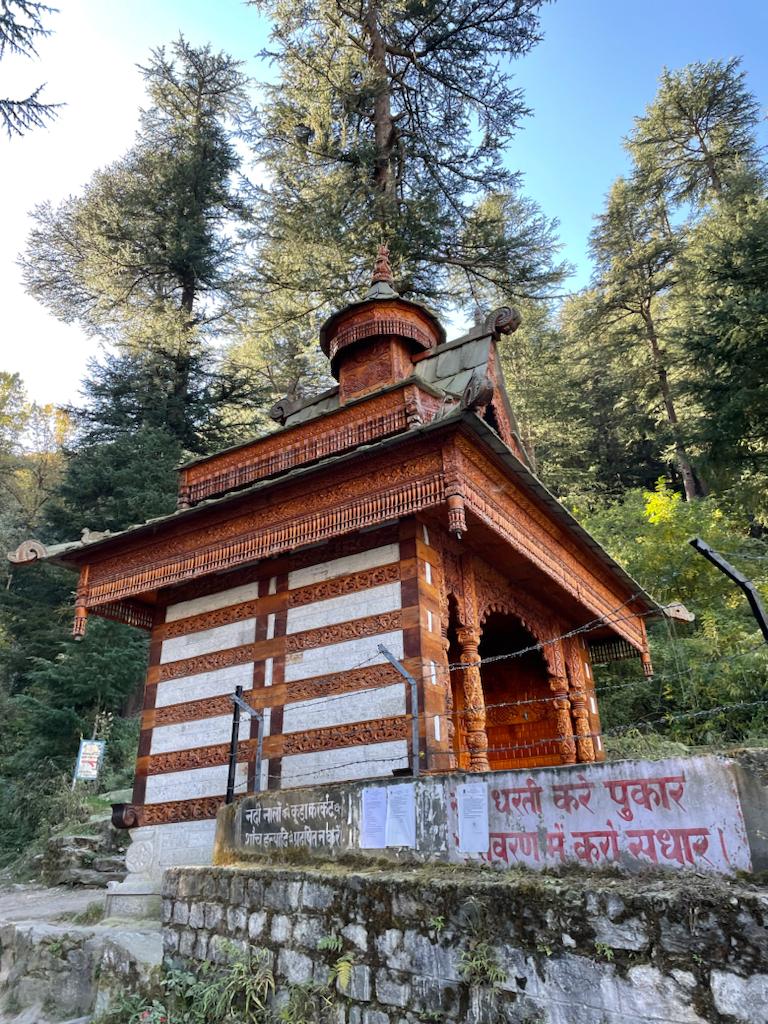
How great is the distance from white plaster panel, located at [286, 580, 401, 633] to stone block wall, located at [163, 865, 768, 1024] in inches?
123

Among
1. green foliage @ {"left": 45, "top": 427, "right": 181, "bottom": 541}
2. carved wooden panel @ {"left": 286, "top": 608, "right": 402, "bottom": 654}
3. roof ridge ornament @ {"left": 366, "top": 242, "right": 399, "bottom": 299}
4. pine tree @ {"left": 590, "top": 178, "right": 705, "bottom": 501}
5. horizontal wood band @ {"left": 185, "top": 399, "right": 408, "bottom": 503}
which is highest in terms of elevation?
pine tree @ {"left": 590, "top": 178, "right": 705, "bottom": 501}

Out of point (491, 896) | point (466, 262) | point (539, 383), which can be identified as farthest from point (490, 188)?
point (491, 896)

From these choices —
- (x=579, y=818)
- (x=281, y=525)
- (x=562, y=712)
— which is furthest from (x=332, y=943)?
(x=562, y=712)

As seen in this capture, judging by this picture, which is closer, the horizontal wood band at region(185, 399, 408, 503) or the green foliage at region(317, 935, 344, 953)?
the green foliage at region(317, 935, 344, 953)

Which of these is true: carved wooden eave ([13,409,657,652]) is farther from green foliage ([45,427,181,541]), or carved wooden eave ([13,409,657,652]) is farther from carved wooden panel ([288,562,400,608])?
green foliage ([45,427,181,541])

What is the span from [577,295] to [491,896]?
32404mm

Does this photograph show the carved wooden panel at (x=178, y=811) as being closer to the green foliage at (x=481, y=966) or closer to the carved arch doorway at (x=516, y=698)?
the green foliage at (x=481, y=966)

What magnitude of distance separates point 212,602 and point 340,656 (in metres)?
2.66

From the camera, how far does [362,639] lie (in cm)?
830

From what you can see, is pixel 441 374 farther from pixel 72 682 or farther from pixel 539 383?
pixel 539 383

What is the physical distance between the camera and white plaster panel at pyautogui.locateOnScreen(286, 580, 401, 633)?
8.27 meters

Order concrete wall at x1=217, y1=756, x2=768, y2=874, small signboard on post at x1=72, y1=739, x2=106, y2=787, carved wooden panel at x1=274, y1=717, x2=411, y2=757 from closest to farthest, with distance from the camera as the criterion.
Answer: concrete wall at x1=217, y1=756, x2=768, y2=874 → carved wooden panel at x1=274, y1=717, x2=411, y2=757 → small signboard on post at x1=72, y1=739, x2=106, y2=787

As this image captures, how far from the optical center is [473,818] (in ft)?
16.8

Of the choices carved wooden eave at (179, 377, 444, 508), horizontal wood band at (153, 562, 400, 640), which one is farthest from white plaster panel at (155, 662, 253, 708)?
carved wooden eave at (179, 377, 444, 508)
